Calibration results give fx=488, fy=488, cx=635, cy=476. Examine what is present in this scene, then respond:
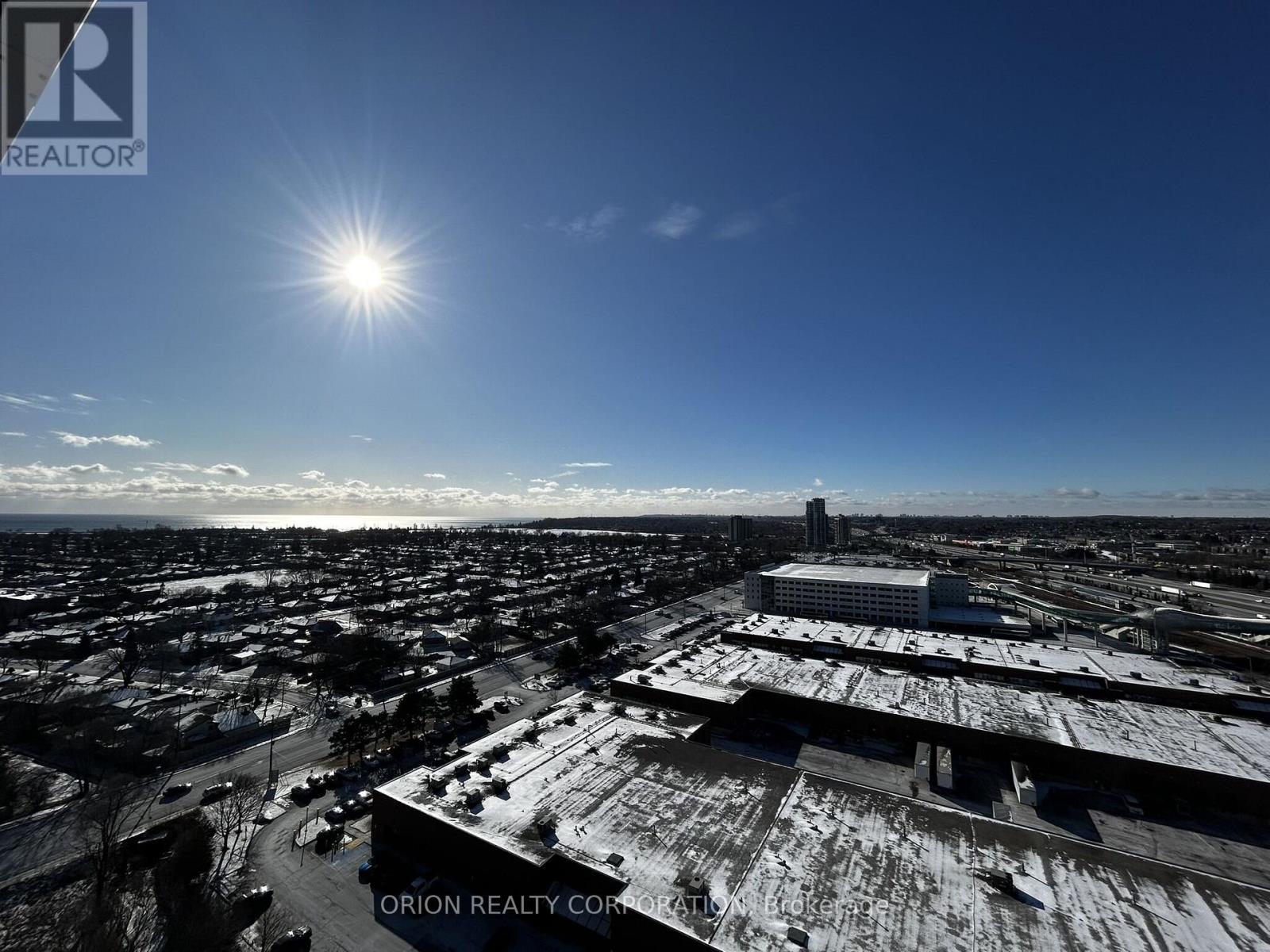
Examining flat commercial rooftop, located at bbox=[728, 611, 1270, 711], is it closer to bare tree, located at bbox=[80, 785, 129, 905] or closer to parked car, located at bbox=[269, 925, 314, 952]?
parked car, located at bbox=[269, 925, 314, 952]

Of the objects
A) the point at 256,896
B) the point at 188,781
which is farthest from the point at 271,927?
the point at 188,781

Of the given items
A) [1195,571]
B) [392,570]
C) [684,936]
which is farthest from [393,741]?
[1195,571]

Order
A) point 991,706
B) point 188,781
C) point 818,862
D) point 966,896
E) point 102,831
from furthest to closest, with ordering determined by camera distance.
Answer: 1. point 991,706
2. point 188,781
3. point 102,831
4. point 818,862
5. point 966,896

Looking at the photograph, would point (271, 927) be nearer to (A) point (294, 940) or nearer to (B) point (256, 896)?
(A) point (294, 940)

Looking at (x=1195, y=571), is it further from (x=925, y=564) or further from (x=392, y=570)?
(x=392, y=570)

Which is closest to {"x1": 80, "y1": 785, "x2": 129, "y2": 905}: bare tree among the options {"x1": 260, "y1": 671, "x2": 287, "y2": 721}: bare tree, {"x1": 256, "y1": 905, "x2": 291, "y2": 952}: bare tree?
{"x1": 256, "y1": 905, "x2": 291, "y2": 952}: bare tree

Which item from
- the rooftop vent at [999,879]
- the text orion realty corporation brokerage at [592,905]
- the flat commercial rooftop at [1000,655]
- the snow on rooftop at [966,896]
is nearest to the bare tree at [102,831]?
the text orion realty corporation brokerage at [592,905]

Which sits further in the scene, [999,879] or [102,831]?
[102,831]
